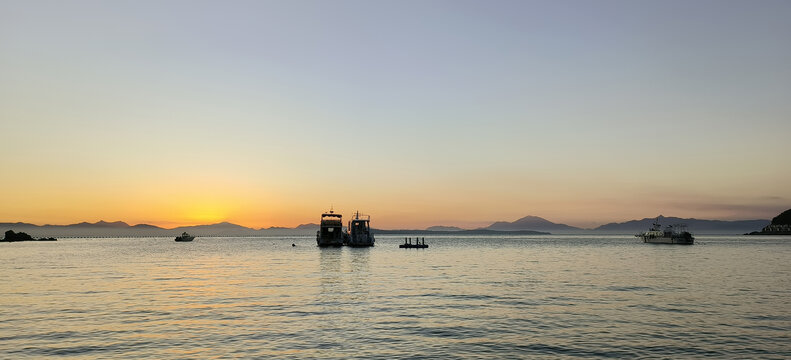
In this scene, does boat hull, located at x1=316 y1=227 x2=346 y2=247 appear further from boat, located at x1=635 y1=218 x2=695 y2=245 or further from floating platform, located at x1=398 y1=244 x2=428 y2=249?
boat, located at x1=635 y1=218 x2=695 y2=245

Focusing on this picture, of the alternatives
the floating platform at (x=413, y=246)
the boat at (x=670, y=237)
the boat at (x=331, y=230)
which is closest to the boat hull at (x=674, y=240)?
the boat at (x=670, y=237)

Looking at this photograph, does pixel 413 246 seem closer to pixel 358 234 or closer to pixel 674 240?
pixel 358 234

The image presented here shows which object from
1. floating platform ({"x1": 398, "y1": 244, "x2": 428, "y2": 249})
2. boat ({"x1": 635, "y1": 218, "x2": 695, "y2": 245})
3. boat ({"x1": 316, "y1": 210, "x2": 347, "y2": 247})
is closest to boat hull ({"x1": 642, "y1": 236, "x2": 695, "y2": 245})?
boat ({"x1": 635, "y1": 218, "x2": 695, "y2": 245})

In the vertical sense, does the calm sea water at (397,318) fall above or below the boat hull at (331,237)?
below

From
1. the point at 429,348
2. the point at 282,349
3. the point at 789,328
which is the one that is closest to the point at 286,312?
the point at 282,349

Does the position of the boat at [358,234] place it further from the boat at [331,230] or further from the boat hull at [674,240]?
the boat hull at [674,240]

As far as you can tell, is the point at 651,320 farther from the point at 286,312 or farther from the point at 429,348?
the point at 286,312

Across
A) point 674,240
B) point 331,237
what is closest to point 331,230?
point 331,237

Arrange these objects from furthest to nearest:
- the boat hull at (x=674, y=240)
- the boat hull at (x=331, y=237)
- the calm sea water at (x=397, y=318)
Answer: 1. the boat hull at (x=674, y=240)
2. the boat hull at (x=331, y=237)
3. the calm sea water at (x=397, y=318)

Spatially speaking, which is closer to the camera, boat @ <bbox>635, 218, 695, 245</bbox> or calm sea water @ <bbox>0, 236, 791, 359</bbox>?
calm sea water @ <bbox>0, 236, 791, 359</bbox>

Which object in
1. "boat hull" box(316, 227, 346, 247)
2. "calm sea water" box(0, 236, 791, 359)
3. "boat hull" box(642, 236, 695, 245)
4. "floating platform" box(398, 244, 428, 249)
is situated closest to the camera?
"calm sea water" box(0, 236, 791, 359)

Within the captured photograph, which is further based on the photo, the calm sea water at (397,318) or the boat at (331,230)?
the boat at (331,230)

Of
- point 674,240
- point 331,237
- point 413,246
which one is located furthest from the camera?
point 674,240

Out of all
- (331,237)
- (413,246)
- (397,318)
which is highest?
(331,237)
